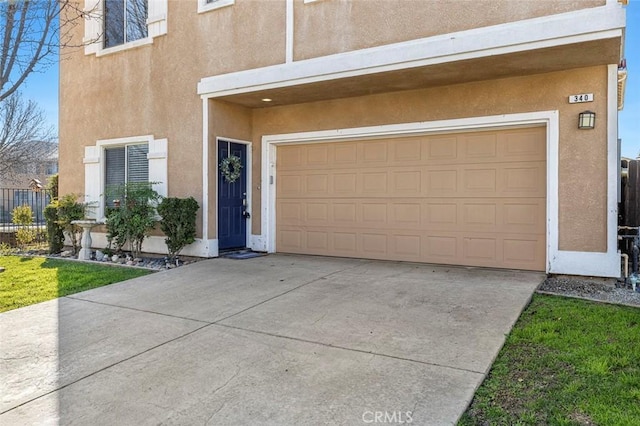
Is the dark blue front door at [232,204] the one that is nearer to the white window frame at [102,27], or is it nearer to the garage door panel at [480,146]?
the white window frame at [102,27]

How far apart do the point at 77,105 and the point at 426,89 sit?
7826 millimetres

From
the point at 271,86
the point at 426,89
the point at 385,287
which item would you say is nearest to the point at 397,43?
the point at 426,89

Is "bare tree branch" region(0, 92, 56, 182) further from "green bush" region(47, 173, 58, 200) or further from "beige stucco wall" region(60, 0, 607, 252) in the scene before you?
"beige stucco wall" region(60, 0, 607, 252)

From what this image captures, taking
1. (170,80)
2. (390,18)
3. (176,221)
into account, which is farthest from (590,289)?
(170,80)

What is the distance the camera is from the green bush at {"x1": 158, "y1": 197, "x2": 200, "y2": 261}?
25.9 feet

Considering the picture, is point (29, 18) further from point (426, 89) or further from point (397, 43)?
point (426, 89)

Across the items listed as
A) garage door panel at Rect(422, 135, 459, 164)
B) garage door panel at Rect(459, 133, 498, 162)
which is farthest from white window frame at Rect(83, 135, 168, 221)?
garage door panel at Rect(459, 133, 498, 162)

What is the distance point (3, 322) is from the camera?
462cm

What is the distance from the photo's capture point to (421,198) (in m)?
7.59

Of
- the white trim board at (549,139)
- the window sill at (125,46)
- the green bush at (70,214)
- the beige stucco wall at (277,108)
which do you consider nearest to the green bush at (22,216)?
the beige stucco wall at (277,108)

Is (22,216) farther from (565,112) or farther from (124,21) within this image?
(565,112)

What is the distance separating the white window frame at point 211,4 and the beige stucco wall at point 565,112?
322cm

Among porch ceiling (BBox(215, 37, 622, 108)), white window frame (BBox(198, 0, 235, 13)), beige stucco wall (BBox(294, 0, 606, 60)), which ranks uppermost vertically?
white window frame (BBox(198, 0, 235, 13))

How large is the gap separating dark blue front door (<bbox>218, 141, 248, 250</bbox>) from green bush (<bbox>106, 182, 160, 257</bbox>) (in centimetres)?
122
